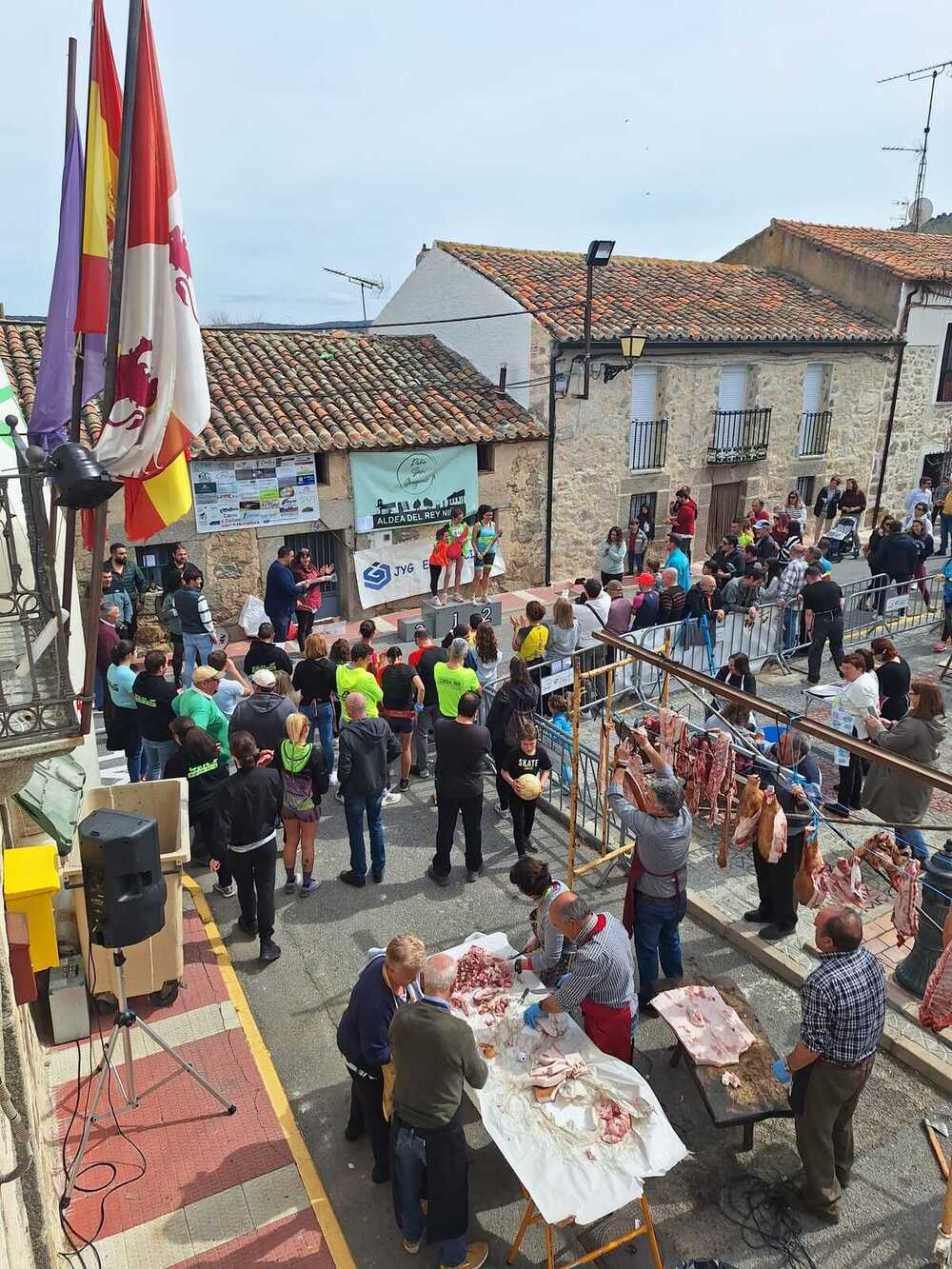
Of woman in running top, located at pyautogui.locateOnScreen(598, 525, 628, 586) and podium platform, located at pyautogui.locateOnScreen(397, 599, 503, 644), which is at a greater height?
woman in running top, located at pyautogui.locateOnScreen(598, 525, 628, 586)

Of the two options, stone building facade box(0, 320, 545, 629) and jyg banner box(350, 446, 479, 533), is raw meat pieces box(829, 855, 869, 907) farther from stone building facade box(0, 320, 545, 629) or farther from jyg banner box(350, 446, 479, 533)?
jyg banner box(350, 446, 479, 533)

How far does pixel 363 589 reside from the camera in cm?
1502

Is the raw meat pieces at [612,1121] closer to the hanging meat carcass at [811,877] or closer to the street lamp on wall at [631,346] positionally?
the hanging meat carcass at [811,877]

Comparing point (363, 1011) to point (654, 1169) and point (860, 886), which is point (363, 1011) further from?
point (860, 886)

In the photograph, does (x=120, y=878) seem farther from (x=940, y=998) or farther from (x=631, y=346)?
(x=631, y=346)

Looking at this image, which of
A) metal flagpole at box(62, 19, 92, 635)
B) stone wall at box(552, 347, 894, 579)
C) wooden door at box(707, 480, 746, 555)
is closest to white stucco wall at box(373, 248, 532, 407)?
stone wall at box(552, 347, 894, 579)

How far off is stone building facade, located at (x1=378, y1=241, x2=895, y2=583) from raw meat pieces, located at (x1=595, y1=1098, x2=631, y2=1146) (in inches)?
534

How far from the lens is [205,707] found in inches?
284

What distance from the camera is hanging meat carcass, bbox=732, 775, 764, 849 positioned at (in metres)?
5.69

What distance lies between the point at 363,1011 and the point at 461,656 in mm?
3893

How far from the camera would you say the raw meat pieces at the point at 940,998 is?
4.58 metres

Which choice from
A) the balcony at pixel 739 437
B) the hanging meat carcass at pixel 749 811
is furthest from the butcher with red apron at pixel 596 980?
the balcony at pixel 739 437

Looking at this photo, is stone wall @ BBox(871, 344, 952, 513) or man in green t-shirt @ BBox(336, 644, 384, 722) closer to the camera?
man in green t-shirt @ BBox(336, 644, 384, 722)

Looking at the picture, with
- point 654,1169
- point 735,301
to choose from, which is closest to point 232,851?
point 654,1169
